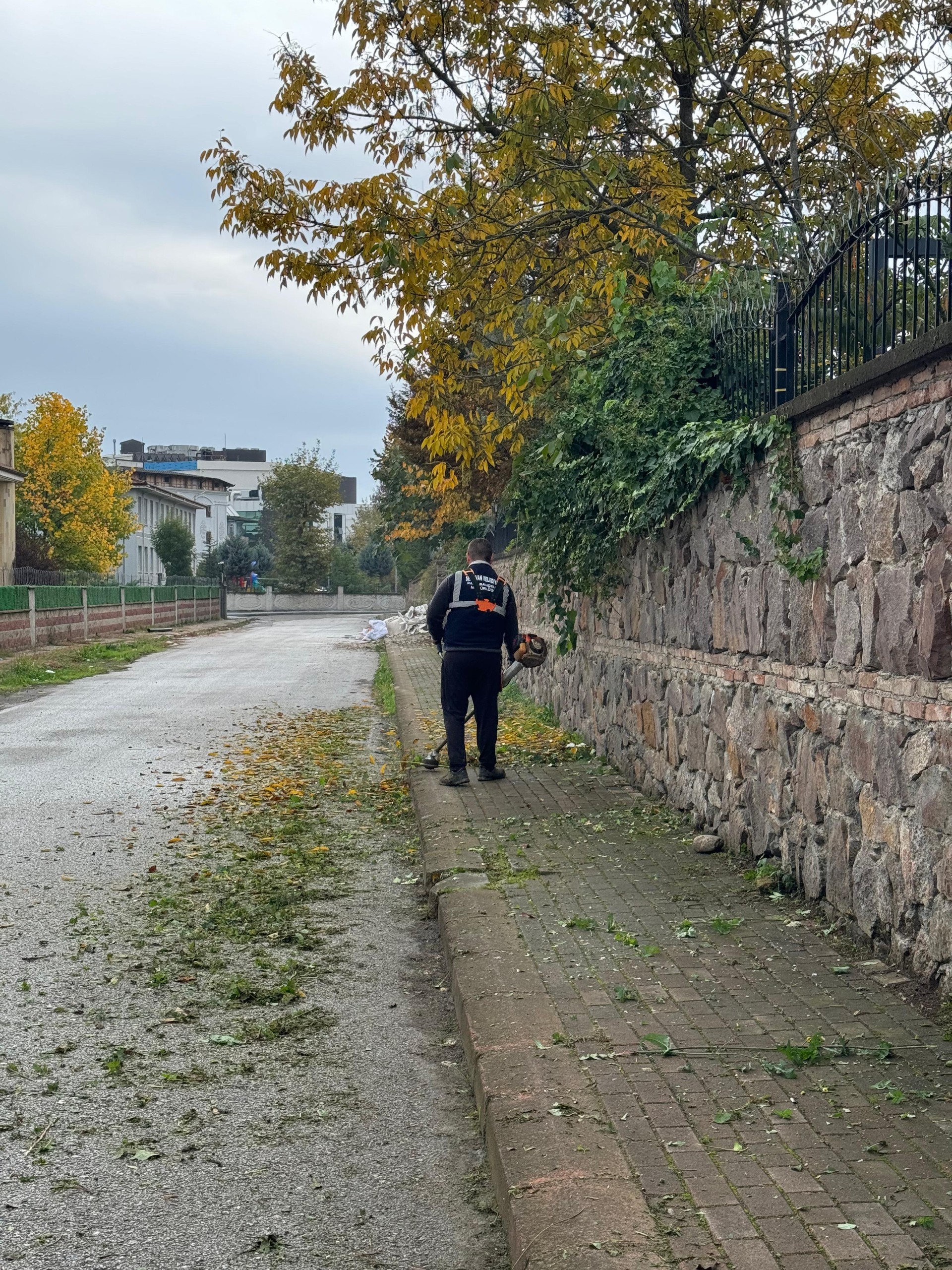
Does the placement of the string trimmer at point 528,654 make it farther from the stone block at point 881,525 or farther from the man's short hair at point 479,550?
the stone block at point 881,525

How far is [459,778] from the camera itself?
10352mm

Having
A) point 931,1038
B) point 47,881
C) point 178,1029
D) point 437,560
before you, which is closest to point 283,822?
point 47,881

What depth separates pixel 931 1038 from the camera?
441 centimetres

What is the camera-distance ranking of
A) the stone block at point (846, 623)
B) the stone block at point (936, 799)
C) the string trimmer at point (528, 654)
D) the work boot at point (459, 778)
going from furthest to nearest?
the string trimmer at point (528, 654), the work boot at point (459, 778), the stone block at point (846, 623), the stone block at point (936, 799)

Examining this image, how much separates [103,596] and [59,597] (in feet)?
17.0

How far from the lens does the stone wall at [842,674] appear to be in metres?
4.91

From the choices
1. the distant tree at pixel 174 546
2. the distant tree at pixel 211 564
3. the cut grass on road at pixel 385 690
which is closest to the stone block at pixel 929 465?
the cut grass on road at pixel 385 690

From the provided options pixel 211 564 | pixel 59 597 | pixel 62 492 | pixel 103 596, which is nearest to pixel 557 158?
pixel 59 597

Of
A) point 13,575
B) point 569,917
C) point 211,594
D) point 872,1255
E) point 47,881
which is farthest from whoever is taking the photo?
point 211,594

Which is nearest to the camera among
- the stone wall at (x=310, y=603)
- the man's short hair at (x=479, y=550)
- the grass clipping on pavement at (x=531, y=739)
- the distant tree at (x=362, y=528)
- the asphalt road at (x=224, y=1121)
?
the asphalt road at (x=224, y=1121)

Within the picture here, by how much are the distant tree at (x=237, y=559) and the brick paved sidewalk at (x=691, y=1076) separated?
92553 millimetres

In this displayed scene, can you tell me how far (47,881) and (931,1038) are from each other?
502 centimetres

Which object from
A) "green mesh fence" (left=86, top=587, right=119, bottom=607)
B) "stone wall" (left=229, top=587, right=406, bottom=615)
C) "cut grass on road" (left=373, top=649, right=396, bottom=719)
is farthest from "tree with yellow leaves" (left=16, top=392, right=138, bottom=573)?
"cut grass on road" (left=373, top=649, right=396, bottom=719)

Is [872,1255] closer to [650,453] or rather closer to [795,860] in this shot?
[795,860]
